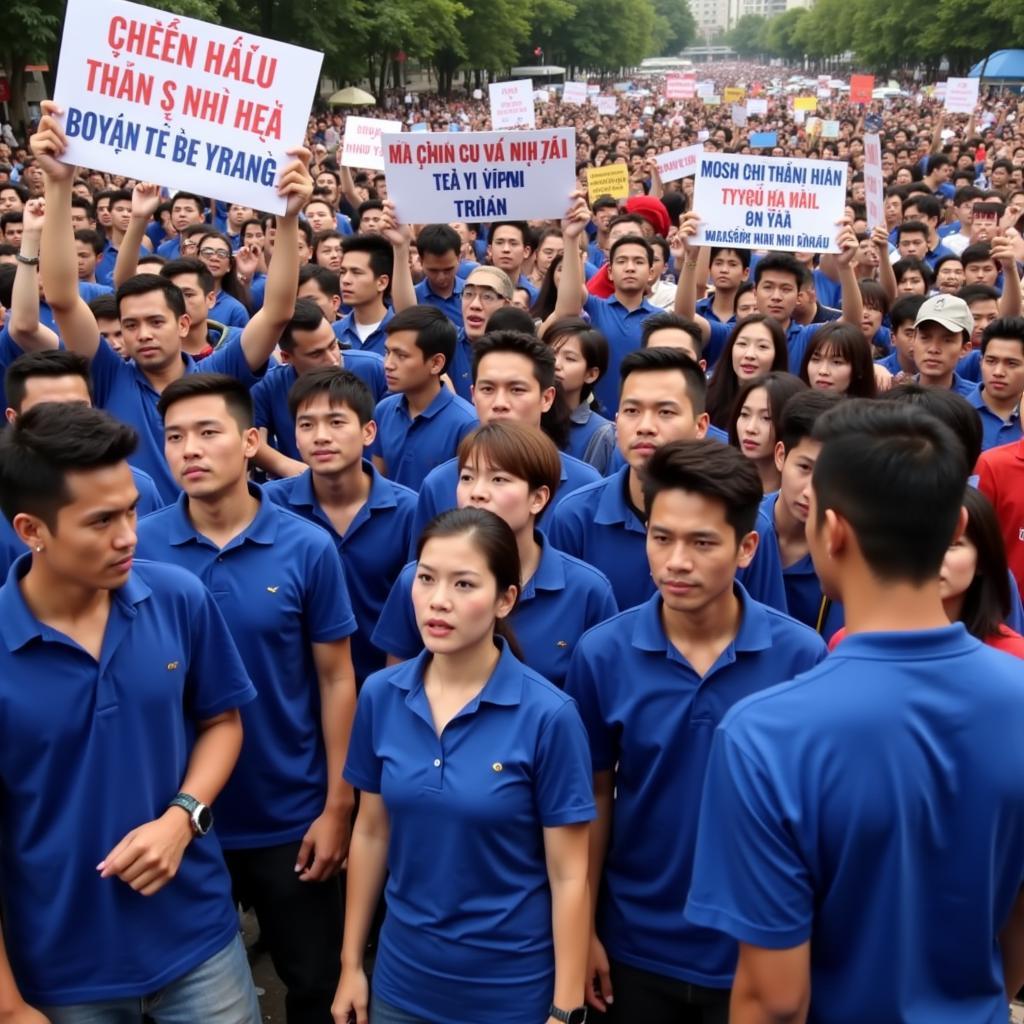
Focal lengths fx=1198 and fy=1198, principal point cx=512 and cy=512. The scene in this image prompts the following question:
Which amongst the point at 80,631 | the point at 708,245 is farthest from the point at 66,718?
the point at 708,245

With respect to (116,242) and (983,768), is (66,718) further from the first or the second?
(116,242)

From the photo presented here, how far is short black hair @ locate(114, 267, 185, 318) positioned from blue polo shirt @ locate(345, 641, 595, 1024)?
2875 mm

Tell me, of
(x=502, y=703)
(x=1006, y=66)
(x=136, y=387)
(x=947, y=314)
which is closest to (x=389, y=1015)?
(x=502, y=703)

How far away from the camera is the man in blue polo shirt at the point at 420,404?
5035 mm

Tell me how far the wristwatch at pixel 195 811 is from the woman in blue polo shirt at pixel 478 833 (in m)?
0.41

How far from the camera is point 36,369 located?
3.94 m

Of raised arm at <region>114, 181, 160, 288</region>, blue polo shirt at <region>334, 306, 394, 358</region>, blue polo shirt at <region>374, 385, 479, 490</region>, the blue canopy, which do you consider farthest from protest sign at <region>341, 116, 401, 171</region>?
the blue canopy

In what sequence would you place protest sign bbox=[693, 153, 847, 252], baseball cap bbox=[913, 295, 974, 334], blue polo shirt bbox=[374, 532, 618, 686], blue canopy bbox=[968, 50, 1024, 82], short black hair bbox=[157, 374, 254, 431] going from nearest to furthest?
blue polo shirt bbox=[374, 532, 618, 686], short black hair bbox=[157, 374, 254, 431], baseball cap bbox=[913, 295, 974, 334], protest sign bbox=[693, 153, 847, 252], blue canopy bbox=[968, 50, 1024, 82]

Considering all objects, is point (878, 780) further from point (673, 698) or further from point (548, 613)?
point (548, 613)

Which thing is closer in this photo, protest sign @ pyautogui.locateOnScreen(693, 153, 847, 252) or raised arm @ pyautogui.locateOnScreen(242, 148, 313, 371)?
raised arm @ pyautogui.locateOnScreen(242, 148, 313, 371)

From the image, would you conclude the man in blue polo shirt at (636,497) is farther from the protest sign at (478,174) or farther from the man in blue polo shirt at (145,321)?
the protest sign at (478,174)

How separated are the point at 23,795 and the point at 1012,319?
14.6 ft

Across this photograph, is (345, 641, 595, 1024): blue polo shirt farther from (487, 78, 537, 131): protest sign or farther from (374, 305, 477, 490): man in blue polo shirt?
(487, 78, 537, 131): protest sign

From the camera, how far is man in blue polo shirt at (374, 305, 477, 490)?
504cm
